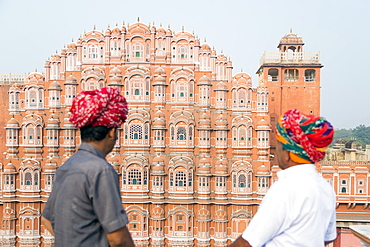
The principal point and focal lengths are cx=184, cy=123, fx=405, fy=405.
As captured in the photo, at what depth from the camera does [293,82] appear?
25125mm

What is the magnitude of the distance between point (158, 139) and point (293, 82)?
9498 millimetres

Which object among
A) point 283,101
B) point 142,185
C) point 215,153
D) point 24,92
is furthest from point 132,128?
point 283,101

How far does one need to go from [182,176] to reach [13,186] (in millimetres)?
9103

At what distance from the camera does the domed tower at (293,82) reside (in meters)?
24.9

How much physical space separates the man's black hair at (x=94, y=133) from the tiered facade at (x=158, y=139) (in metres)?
18.3

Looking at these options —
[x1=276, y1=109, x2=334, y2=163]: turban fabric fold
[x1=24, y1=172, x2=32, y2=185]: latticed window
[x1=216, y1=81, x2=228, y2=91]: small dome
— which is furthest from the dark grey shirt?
[x1=24, y1=172, x2=32, y2=185]: latticed window

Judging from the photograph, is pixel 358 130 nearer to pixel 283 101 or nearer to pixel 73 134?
pixel 283 101

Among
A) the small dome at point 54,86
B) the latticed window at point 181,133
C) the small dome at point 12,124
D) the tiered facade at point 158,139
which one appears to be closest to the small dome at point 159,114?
the tiered facade at point 158,139

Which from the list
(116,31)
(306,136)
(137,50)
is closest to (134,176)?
(137,50)

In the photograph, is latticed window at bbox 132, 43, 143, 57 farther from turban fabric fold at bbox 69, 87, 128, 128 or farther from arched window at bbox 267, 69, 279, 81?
turban fabric fold at bbox 69, 87, 128, 128

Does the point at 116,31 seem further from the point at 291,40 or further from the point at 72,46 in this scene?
the point at 291,40

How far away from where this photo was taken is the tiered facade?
2128 cm

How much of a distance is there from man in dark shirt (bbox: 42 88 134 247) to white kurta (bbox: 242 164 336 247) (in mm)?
946

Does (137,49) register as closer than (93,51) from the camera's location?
Yes
